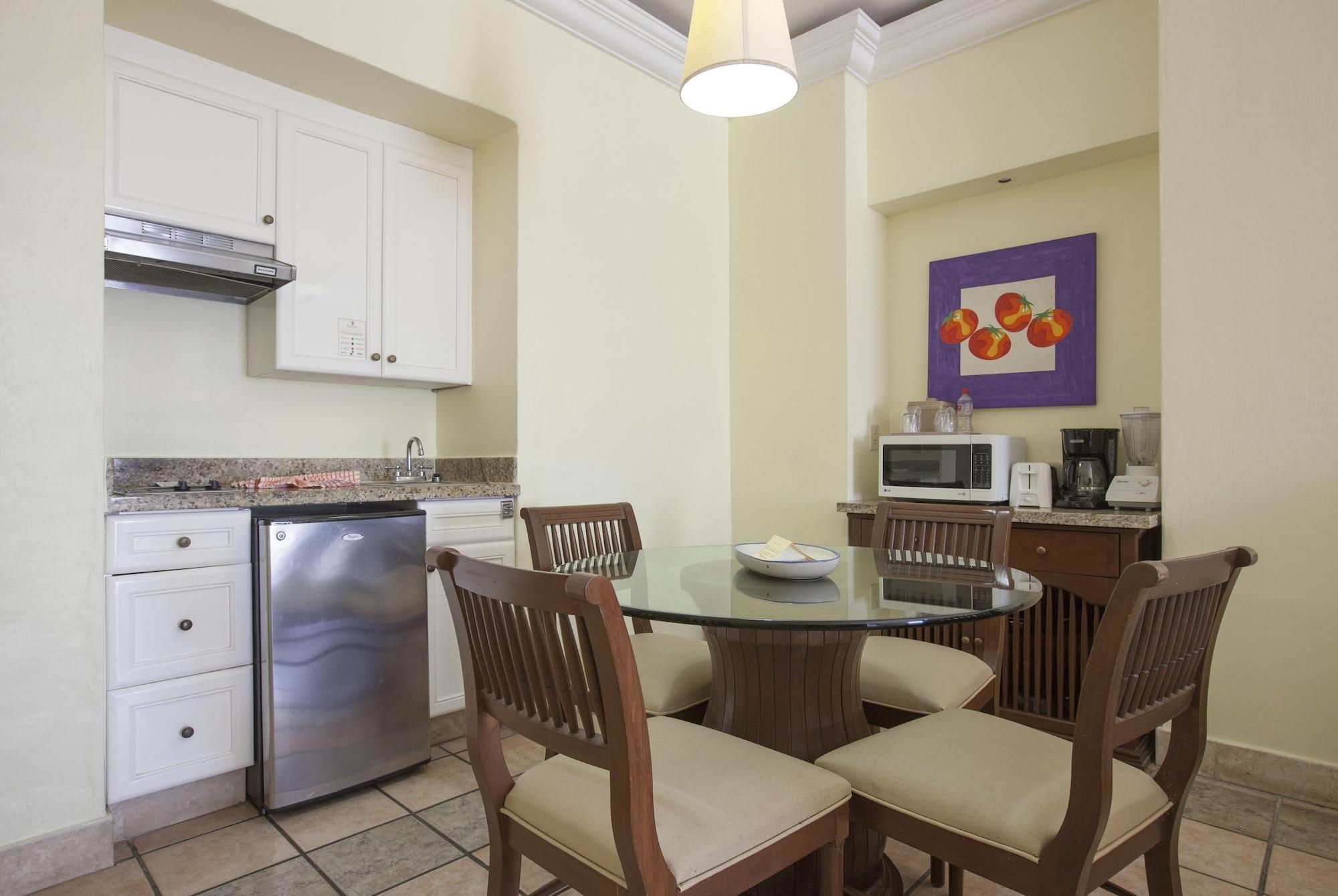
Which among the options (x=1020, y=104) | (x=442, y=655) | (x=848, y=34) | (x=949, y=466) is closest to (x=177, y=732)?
(x=442, y=655)

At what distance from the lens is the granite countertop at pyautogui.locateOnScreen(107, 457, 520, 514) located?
223cm

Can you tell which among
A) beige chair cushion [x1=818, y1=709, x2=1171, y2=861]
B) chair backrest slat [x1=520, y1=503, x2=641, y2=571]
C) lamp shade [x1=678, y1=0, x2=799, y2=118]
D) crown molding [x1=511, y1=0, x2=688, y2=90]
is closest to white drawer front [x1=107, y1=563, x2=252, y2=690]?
chair backrest slat [x1=520, y1=503, x2=641, y2=571]

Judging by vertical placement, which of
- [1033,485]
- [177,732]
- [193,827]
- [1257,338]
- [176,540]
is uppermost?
[1257,338]

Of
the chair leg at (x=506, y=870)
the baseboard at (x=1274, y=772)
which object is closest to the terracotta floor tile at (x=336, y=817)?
the chair leg at (x=506, y=870)

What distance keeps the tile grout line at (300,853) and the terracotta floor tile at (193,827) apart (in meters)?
0.06

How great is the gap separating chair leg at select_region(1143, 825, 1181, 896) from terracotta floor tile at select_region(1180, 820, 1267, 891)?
0.74 metres

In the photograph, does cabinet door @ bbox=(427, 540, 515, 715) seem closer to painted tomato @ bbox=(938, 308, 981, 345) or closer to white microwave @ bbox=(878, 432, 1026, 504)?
white microwave @ bbox=(878, 432, 1026, 504)

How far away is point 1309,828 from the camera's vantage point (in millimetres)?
2170

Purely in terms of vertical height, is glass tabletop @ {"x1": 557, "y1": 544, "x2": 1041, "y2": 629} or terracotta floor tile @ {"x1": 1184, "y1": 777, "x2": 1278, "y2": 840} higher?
glass tabletop @ {"x1": 557, "y1": 544, "x2": 1041, "y2": 629}

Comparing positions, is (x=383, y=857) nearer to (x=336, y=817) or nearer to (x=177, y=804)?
(x=336, y=817)

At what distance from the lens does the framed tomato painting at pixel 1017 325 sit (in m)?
3.24

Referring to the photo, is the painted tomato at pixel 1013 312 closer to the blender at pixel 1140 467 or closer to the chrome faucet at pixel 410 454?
the blender at pixel 1140 467

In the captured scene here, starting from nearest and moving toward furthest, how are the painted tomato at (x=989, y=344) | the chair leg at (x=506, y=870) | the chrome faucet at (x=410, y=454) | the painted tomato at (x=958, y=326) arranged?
the chair leg at (x=506, y=870)
the chrome faucet at (x=410, y=454)
the painted tomato at (x=989, y=344)
the painted tomato at (x=958, y=326)

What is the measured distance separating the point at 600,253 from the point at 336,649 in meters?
1.97
